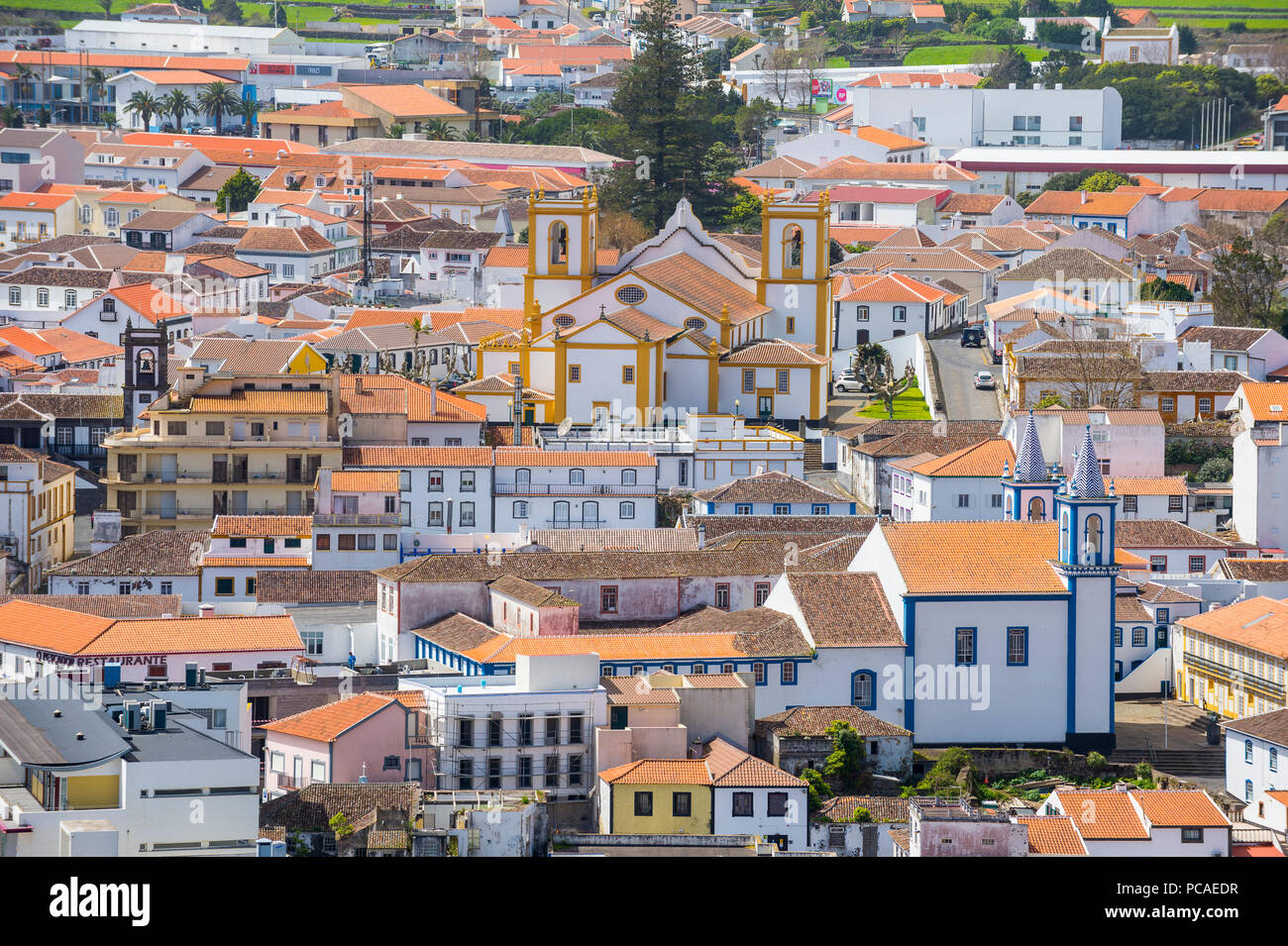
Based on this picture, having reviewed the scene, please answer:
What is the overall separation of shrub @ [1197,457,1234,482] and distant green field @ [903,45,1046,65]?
45.8 metres

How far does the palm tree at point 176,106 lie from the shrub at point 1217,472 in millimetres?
44958

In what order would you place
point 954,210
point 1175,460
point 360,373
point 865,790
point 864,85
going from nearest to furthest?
point 865,790 → point 1175,460 → point 360,373 → point 954,210 → point 864,85

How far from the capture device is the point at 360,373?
35.7 meters

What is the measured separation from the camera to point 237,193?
191ft

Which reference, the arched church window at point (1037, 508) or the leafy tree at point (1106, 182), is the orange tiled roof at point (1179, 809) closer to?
the arched church window at point (1037, 508)

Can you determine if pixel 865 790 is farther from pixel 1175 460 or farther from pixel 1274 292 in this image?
pixel 1274 292

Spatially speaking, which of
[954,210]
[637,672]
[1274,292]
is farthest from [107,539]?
[954,210]

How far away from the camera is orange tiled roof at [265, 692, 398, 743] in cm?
1970

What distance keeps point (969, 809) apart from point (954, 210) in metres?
38.9

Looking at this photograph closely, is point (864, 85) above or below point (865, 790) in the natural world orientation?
above

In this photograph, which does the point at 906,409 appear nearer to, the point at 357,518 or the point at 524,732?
the point at 357,518

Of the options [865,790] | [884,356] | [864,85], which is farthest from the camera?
[864,85]

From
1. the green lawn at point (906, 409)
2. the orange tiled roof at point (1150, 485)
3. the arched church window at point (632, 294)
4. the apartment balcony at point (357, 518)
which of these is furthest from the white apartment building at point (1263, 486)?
the apartment balcony at point (357, 518)

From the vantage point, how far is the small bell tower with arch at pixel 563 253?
121 feet
